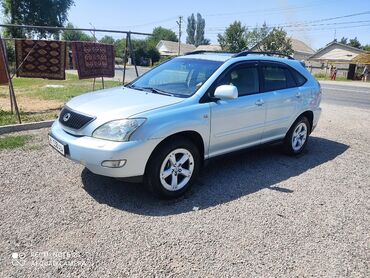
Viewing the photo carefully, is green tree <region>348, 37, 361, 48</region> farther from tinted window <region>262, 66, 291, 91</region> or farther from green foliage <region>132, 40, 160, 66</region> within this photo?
tinted window <region>262, 66, 291, 91</region>

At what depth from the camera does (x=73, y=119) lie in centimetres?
397

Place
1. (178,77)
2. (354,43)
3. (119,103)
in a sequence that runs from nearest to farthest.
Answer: (119,103), (178,77), (354,43)

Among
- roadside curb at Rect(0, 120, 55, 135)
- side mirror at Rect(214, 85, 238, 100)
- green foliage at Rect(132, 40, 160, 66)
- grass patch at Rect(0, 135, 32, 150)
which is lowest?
grass patch at Rect(0, 135, 32, 150)

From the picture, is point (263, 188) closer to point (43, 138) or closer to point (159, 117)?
point (159, 117)

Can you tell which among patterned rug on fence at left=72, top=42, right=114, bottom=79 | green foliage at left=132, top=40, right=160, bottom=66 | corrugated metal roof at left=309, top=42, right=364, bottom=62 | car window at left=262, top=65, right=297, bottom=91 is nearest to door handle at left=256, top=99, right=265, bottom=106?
car window at left=262, top=65, right=297, bottom=91

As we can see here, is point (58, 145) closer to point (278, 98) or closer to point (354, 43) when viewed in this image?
point (278, 98)

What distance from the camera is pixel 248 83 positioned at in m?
4.89

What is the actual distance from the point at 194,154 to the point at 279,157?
2.32 meters

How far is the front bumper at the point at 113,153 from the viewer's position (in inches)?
139

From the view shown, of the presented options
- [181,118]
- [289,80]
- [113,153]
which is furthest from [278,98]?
[113,153]

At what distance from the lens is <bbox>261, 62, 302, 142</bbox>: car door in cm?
513

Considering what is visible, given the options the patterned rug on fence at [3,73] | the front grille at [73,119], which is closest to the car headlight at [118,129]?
the front grille at [73,119]

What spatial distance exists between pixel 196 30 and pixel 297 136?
370 ft

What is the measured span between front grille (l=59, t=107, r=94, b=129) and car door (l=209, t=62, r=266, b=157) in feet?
5.02
